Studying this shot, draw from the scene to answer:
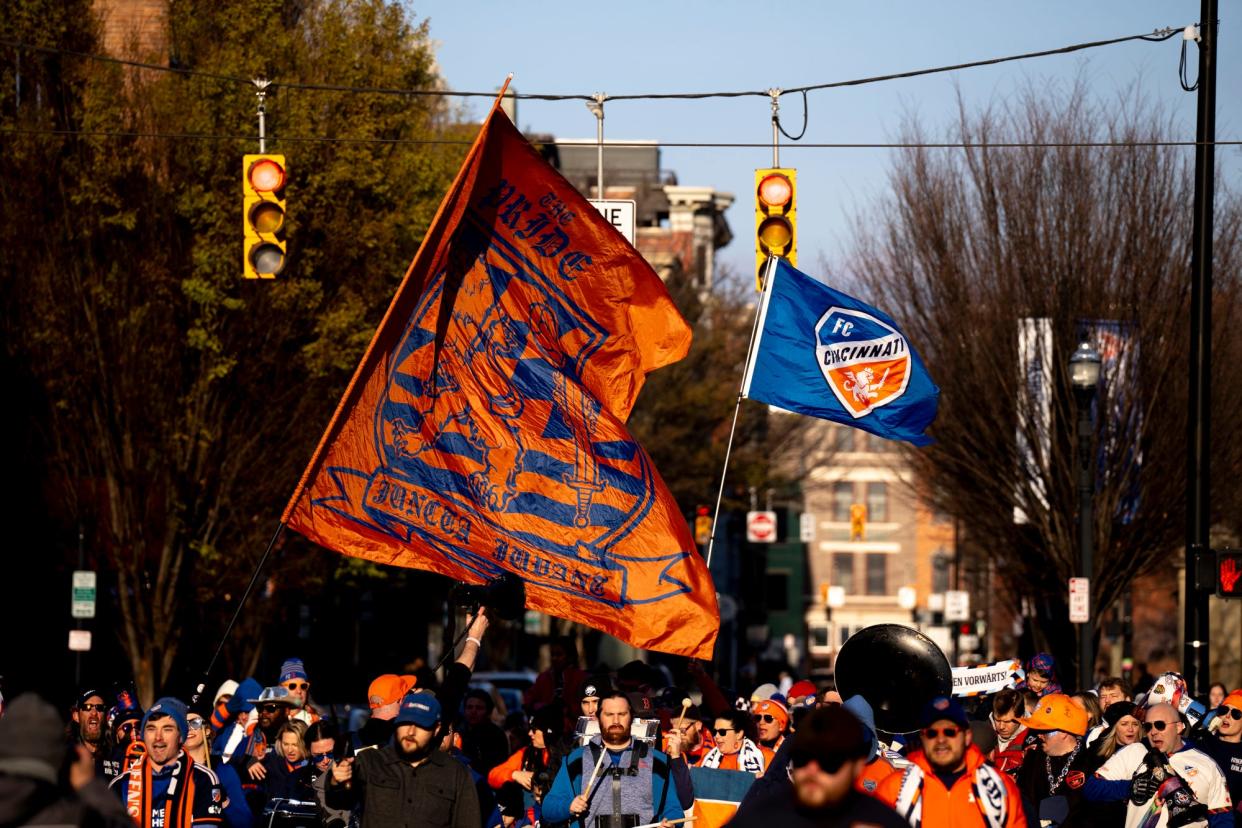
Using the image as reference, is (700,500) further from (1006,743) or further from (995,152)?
(1006,743)

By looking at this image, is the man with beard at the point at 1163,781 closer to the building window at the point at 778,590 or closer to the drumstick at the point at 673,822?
the drumstick at the point at 673,822

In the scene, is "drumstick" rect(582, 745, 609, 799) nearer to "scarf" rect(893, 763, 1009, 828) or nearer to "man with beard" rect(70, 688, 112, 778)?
"scarf" rect(893, 763, 1009, 828)

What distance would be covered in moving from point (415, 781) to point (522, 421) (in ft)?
10.8

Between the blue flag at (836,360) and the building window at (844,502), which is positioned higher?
the blue flag at (836,360)

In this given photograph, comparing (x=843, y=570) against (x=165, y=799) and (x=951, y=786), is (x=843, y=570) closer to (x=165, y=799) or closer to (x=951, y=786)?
(x=165, y=799)

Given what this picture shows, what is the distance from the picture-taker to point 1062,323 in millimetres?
29672

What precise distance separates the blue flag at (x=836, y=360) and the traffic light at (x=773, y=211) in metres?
1.19

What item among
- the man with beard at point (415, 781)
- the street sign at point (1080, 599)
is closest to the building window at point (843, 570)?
the street sign at point (1080, 599)

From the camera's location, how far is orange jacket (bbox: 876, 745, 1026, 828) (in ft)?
26.9

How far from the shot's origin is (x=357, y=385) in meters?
10.7

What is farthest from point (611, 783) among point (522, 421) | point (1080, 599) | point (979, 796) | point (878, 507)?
point (878, 507)

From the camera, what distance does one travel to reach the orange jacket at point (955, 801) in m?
8.20

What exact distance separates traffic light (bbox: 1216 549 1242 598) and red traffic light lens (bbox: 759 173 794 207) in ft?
19.1

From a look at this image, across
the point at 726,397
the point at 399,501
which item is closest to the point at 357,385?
the point at 399,501
